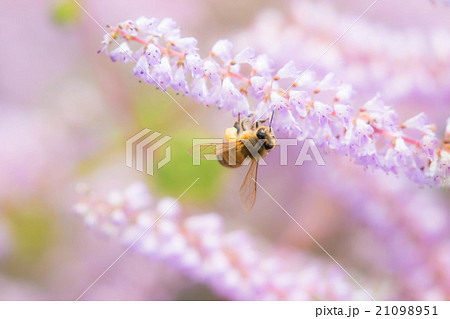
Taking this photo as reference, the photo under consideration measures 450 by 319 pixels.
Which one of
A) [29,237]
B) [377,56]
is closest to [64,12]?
[29,237]

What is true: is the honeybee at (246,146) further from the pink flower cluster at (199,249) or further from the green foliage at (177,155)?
the green foliage at (177,155)

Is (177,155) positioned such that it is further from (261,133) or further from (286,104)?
(286,104)

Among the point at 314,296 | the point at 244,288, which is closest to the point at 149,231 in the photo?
the point at 244,288

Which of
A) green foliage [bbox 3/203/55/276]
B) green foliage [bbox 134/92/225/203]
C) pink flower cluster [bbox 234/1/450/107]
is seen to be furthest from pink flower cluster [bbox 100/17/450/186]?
green foliage [bbox 3/203/55/276]

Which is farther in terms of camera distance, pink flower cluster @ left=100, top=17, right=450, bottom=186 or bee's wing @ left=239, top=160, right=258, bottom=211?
bee's wing @ left=239, top=160, right=258, bottom=211

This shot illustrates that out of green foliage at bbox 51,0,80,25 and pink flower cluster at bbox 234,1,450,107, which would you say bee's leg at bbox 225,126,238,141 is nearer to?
pink flower cluster at bbox 234,1,450,107
